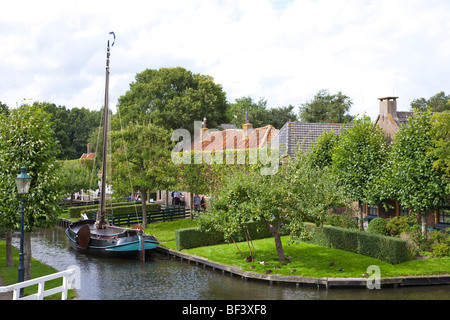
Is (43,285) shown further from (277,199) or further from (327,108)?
(327,108)

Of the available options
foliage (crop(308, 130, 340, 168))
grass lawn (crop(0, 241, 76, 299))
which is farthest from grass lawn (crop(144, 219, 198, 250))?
foliage (crop(308, 130, 340, 168))

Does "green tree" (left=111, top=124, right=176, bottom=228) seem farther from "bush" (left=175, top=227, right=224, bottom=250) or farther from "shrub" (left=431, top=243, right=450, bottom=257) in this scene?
"shrub" (left=431, top=243, right=450, bottom=257)

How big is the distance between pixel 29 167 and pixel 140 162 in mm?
17382

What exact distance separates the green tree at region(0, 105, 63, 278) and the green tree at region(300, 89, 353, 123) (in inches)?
2120

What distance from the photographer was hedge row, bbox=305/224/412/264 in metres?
20.5

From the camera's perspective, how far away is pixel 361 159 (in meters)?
27.0

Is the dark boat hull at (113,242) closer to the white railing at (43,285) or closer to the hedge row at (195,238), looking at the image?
the hedge row at (195,238)

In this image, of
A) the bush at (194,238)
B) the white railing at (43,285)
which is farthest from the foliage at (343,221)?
the white railing at (43,285)

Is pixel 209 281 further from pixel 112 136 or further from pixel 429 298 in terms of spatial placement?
pixel 112 136

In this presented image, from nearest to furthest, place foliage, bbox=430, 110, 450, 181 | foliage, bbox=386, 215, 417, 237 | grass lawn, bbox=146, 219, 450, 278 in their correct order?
grass lawn, bbox=146, 219, 450, 278 → foliage, bbox=430, 110, 450, 181 → foliage, bbox=386, 215, 417, 237

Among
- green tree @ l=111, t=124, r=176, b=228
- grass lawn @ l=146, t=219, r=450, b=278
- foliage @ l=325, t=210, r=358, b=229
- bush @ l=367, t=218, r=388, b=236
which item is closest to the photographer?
grass lawn @ l=146, t=219, r=450, b=278

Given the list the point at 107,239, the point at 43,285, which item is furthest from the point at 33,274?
the point at 43,285
